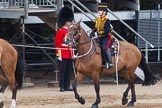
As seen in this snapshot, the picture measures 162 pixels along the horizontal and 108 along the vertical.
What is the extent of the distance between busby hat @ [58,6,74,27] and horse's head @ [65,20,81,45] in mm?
4262

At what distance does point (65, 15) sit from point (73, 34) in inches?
177

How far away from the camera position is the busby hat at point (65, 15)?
1795cm

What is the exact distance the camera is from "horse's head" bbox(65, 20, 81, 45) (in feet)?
44.1

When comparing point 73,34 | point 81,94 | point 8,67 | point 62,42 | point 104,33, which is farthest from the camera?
point 62,42

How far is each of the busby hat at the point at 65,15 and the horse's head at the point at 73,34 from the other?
168 inches

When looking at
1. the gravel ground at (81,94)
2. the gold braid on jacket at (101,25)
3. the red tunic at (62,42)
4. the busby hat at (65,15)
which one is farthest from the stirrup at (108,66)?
the busby hat at (65,15)

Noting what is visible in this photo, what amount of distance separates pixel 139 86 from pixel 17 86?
6057 millimetres

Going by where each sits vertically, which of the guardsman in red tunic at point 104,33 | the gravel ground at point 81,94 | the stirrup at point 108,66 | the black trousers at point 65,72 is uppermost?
the guardsman in red tunic at point 104,33

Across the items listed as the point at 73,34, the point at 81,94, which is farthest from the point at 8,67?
the point at 81,94

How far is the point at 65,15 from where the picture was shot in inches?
709

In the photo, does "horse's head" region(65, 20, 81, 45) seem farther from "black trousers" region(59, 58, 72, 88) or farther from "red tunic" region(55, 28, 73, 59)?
"black trousers" region(59, 58, 72, 88)

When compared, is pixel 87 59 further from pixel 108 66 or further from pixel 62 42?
pixel 62 42

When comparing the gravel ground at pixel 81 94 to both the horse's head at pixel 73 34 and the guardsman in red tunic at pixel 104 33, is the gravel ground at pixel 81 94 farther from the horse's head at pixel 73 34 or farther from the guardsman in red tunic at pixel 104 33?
the horse's head at pixel 73 34

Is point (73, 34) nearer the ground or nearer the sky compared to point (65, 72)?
nearer the sky
